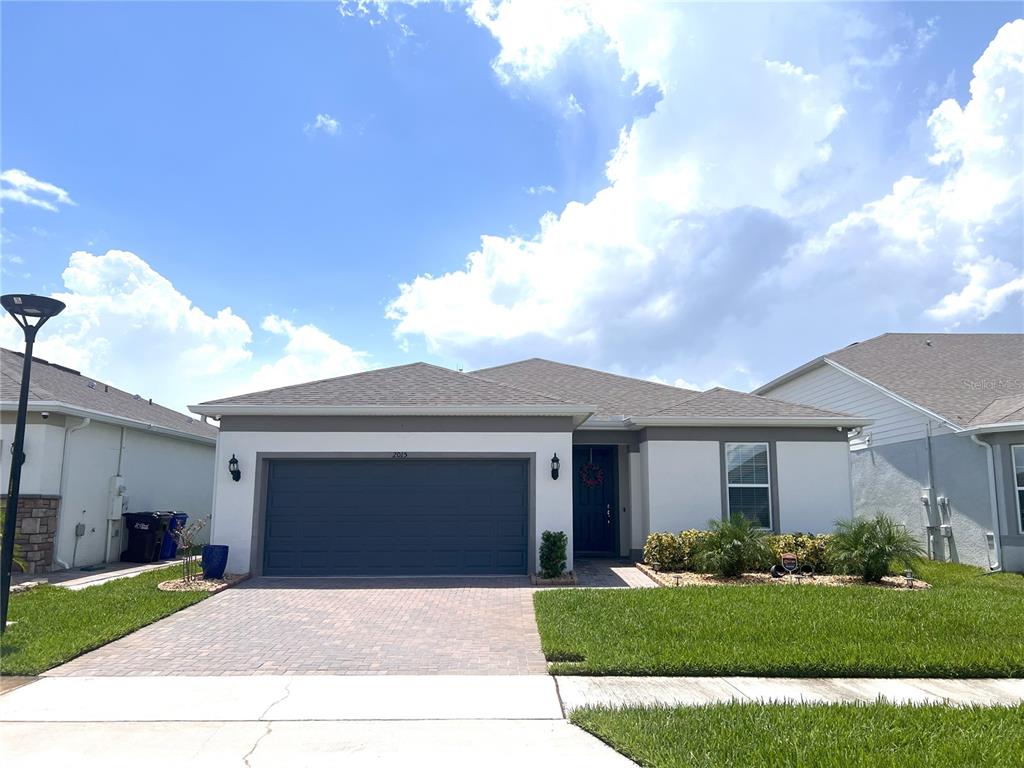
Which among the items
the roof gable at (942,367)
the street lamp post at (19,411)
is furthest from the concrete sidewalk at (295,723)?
the roof gable at (942,367)

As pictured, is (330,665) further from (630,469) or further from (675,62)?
(675,62)

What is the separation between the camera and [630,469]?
14.4 meters

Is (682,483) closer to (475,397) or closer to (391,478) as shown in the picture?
(475,397)

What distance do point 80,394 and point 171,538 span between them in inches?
159

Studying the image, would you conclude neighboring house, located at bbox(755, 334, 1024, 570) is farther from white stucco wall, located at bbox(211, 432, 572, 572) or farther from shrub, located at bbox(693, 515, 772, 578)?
white stucco wall, located at bbox(211, 432, 572, 572)

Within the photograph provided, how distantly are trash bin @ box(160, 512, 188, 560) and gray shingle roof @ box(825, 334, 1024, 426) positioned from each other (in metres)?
17.2

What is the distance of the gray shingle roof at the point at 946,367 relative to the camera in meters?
14.7

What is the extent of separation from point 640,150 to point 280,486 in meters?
9.83

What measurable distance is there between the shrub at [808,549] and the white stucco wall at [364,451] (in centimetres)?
387

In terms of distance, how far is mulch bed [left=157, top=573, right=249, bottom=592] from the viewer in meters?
10.2

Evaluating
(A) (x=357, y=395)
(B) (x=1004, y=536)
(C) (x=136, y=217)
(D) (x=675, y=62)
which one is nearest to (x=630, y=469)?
(A) (x=357, y=395)

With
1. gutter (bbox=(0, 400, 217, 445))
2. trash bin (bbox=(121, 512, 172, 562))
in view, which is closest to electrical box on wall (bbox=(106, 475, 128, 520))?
trash bin (bbox=(121, 512, 172, 562))

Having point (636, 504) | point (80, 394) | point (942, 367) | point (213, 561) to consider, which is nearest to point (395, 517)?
point (213, 561)

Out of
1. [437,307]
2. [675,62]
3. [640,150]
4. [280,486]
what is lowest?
[280,486]
